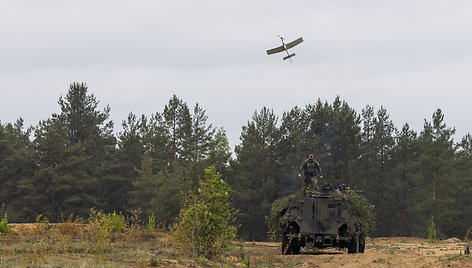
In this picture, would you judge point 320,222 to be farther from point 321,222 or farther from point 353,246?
point 353,246

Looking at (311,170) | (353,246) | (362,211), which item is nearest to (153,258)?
(353,246)

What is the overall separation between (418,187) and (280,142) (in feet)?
44.4

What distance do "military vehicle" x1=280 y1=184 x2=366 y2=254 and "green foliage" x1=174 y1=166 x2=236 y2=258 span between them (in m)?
3.68

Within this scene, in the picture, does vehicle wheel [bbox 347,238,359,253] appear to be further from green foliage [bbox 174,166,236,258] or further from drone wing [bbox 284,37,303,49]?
drone wing [bbox 284,37,303,49]

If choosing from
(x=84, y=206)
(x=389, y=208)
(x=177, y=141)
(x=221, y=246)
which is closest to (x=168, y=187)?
(x=84, y=206)

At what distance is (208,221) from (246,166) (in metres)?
38.6

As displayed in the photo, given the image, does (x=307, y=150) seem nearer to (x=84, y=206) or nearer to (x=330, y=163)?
(x=330, y=163)

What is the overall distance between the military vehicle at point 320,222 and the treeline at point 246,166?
29.8m

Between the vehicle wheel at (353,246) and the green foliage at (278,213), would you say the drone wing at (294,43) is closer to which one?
the green foliage at (278,213)

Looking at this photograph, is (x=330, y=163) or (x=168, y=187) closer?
(x=168, y=187)

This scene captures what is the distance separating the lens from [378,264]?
16.3 metres

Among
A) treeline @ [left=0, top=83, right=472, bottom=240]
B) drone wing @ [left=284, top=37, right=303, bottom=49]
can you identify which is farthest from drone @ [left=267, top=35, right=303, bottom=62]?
treeline @ [left=0, top=83, right=472, bottom=240]

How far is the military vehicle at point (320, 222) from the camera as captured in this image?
768 inches

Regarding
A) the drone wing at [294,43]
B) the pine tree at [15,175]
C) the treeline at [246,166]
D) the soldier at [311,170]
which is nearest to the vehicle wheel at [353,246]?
the soldier at [311,170]
